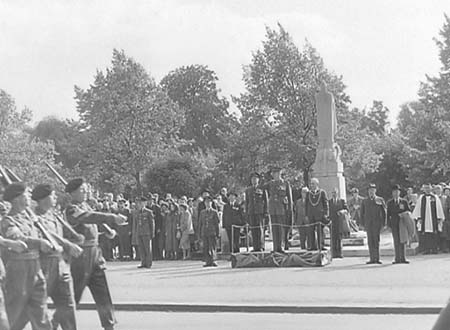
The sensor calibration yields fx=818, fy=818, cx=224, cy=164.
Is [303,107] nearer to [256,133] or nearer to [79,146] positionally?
[256,133]

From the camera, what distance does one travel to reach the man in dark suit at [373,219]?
59.9 ft

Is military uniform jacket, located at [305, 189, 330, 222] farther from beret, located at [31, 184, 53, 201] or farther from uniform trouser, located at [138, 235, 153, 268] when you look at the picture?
beret, located at [31, 184, 53, 201]

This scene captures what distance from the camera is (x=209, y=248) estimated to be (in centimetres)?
1959

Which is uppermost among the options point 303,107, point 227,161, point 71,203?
point 303,107

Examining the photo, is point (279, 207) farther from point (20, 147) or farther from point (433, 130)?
point (20, 147)

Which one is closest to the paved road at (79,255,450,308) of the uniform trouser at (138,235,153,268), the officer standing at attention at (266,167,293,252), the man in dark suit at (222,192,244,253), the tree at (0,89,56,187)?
the uniform trouser at (138,235,153,268)

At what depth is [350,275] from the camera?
15.6m

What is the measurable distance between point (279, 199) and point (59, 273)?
11008 millimetres

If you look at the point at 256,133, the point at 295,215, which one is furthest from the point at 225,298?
the point at 256,133

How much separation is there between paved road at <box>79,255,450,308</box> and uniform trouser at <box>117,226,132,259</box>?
401cm

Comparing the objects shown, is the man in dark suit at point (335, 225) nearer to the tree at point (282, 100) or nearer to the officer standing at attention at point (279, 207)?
the officer standing at attention at point (279, 207)

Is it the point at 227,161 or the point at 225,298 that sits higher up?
the point at 227,161

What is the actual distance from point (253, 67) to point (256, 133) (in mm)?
3819

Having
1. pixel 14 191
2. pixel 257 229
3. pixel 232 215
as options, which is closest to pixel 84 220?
pixel 14 191
